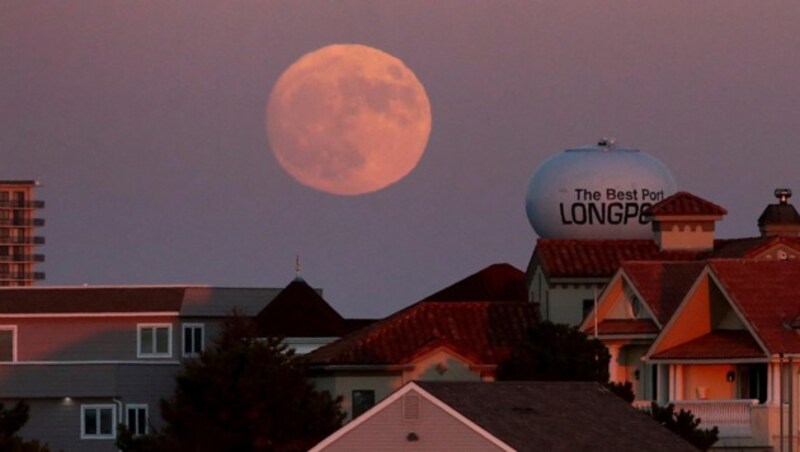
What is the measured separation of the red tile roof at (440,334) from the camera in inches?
3605

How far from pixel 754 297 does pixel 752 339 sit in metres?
1.29

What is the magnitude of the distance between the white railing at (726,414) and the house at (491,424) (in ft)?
27.6

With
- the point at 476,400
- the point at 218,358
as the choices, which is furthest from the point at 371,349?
the point at 476,400

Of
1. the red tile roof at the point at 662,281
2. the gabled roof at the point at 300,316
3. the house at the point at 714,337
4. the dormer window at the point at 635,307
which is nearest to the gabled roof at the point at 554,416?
the house at the point at 714,337

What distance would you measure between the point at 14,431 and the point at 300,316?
28.3m

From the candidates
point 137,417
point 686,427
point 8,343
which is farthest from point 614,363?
point 8,343

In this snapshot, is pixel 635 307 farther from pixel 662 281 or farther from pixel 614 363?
pixel 614 363

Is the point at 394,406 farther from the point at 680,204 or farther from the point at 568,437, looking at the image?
the point at 680,204

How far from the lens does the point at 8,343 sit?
116m

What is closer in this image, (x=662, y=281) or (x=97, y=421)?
(x=662, y=281)

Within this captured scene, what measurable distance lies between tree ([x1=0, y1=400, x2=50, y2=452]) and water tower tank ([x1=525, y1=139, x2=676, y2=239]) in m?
24.9

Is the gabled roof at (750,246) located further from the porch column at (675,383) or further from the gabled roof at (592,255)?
the porch column at (675,383)

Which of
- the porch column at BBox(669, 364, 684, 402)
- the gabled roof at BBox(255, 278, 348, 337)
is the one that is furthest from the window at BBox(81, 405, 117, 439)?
the porch column at BBox(669, 364, 684, 402)

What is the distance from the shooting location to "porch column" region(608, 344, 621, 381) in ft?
290
